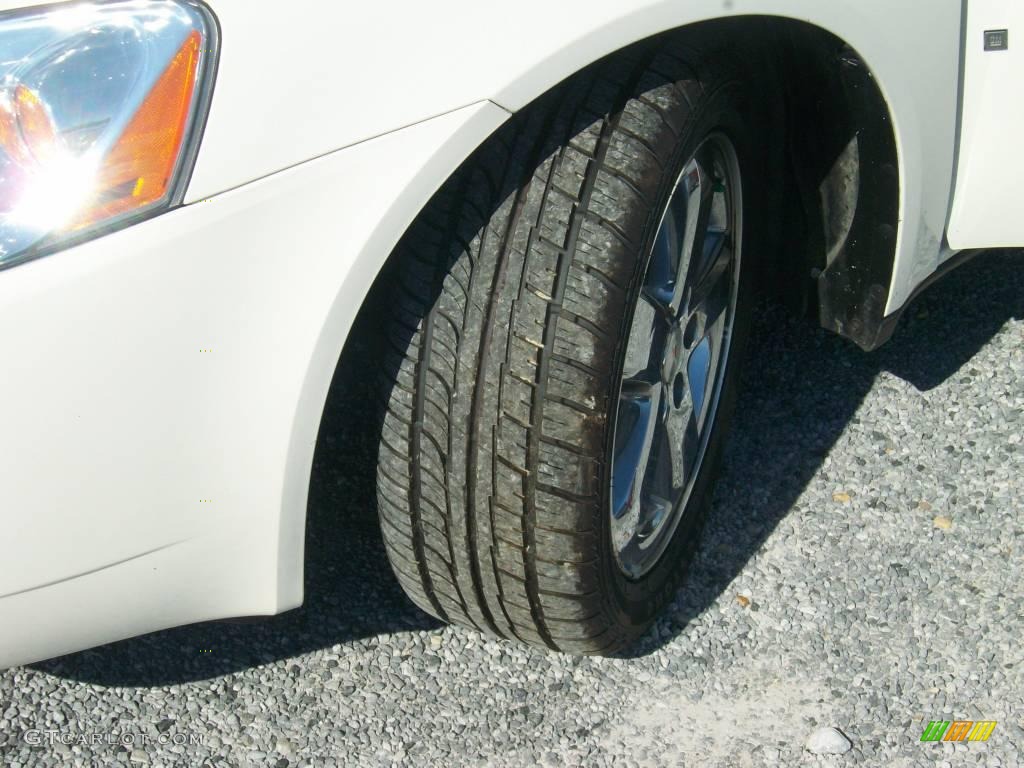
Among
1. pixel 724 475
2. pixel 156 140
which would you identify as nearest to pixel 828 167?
pixel 724 475

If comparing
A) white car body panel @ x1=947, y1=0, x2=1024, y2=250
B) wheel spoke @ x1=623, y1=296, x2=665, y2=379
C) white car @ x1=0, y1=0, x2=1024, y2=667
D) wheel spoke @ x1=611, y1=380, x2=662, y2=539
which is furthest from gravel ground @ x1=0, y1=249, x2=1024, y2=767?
white car body panel @ x1=947, y1=0, x2=1024, y2=250

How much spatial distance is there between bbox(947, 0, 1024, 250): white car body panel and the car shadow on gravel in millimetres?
606

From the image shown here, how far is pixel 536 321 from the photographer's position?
1.44m

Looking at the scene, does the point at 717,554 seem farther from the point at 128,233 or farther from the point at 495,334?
the point at 128,233

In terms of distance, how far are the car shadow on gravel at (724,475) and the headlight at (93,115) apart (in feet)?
1.48

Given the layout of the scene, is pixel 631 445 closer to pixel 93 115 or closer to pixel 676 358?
pixel 676 358

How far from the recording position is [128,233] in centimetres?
119

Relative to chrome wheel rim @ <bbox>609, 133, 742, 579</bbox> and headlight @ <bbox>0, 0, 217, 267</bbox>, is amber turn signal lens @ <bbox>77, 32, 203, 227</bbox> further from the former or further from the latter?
chrome wheel rim @ <bbox>609, 133, 742, 579</bbox>

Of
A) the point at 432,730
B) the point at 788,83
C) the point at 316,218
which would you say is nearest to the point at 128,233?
the point at 316,218

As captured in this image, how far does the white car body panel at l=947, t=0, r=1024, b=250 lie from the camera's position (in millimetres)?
1674

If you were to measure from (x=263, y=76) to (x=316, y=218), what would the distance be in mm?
157

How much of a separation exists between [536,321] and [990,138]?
2.71ft

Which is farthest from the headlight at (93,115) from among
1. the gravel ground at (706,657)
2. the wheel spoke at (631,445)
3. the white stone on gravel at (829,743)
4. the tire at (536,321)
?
the white stone on gravel at (829,743)

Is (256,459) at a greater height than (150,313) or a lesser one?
lesser
